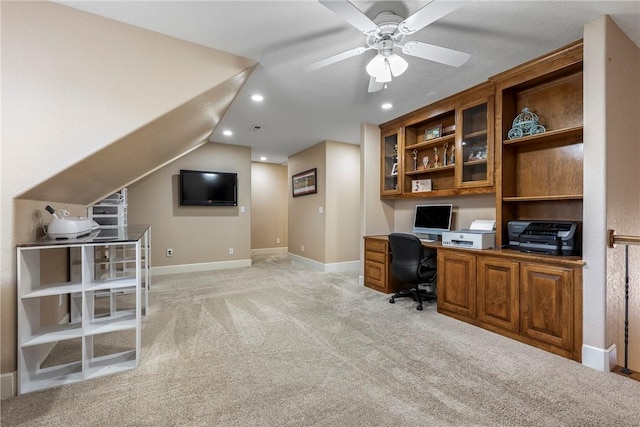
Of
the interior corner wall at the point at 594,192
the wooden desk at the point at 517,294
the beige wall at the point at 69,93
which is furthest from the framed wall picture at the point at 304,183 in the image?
the interior corner wall at the point at 594,192

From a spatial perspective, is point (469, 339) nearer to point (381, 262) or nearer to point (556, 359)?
point (556, 359)

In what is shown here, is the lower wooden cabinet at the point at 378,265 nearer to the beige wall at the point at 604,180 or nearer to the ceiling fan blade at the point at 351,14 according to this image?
the beige wall at the point at 604,180

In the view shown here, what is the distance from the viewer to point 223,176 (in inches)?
212

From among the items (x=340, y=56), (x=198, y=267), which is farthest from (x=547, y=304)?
(x=198, y=267)

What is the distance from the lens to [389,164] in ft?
14.0

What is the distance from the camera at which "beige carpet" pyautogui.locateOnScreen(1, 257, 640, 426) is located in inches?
60.4

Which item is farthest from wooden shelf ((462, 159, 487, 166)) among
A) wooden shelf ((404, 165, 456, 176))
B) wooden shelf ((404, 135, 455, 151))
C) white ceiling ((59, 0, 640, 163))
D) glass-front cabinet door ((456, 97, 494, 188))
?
white ceiling ((59, 0, 640, 163))

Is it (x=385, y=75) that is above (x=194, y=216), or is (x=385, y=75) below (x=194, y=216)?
above

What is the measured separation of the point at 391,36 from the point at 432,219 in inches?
94.4

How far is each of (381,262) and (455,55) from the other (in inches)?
104

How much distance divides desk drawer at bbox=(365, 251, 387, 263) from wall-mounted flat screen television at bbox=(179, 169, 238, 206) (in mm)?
2872

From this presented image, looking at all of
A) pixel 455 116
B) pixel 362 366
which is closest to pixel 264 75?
pixel 455 116

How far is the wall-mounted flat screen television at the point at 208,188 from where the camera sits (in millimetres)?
5082

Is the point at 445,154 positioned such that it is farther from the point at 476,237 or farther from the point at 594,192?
the point at 594,192
